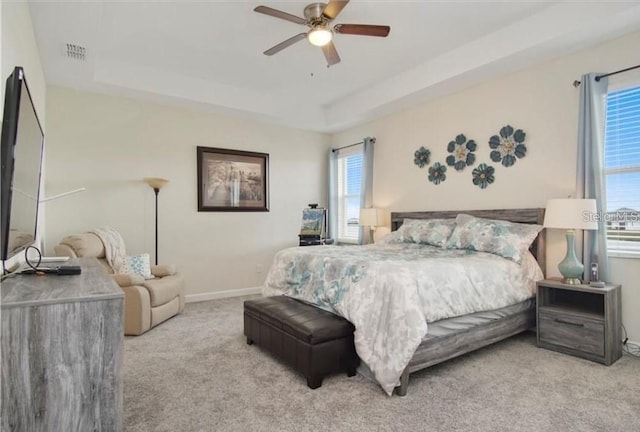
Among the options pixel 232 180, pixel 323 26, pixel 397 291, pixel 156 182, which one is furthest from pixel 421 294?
pixel 232 180

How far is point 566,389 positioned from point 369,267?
1.49m

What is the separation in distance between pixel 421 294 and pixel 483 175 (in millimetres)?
2206

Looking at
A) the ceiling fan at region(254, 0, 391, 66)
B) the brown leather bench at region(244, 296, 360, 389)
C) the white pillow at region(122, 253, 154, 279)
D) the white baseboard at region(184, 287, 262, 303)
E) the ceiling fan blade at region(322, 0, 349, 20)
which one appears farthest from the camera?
the white baseboard at region(184, 287, 262, 303)

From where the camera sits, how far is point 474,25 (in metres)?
3.28

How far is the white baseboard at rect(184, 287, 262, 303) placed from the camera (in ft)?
15.9

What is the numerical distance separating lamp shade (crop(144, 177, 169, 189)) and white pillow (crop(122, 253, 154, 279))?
2.98ft

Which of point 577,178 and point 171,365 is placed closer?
point 171,365

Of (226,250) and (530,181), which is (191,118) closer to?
(226,250)

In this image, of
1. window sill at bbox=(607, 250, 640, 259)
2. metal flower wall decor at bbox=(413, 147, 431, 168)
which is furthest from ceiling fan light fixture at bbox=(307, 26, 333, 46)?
window sill at bbox=(607, 250, 640, 259)

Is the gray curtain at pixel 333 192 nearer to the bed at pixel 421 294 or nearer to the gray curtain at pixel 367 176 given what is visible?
the gray curtain at pixel 367 176

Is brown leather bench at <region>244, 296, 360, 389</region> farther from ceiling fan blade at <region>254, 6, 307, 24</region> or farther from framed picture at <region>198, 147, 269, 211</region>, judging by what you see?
framed picture at <region>198, 147, 269, 211</region>

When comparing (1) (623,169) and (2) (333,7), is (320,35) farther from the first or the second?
(1) (623,169)

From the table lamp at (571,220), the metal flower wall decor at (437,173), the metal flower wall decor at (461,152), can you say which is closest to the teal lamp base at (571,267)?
the table lamp at (571,220)

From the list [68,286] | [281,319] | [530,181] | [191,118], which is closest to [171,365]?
[281,319]
